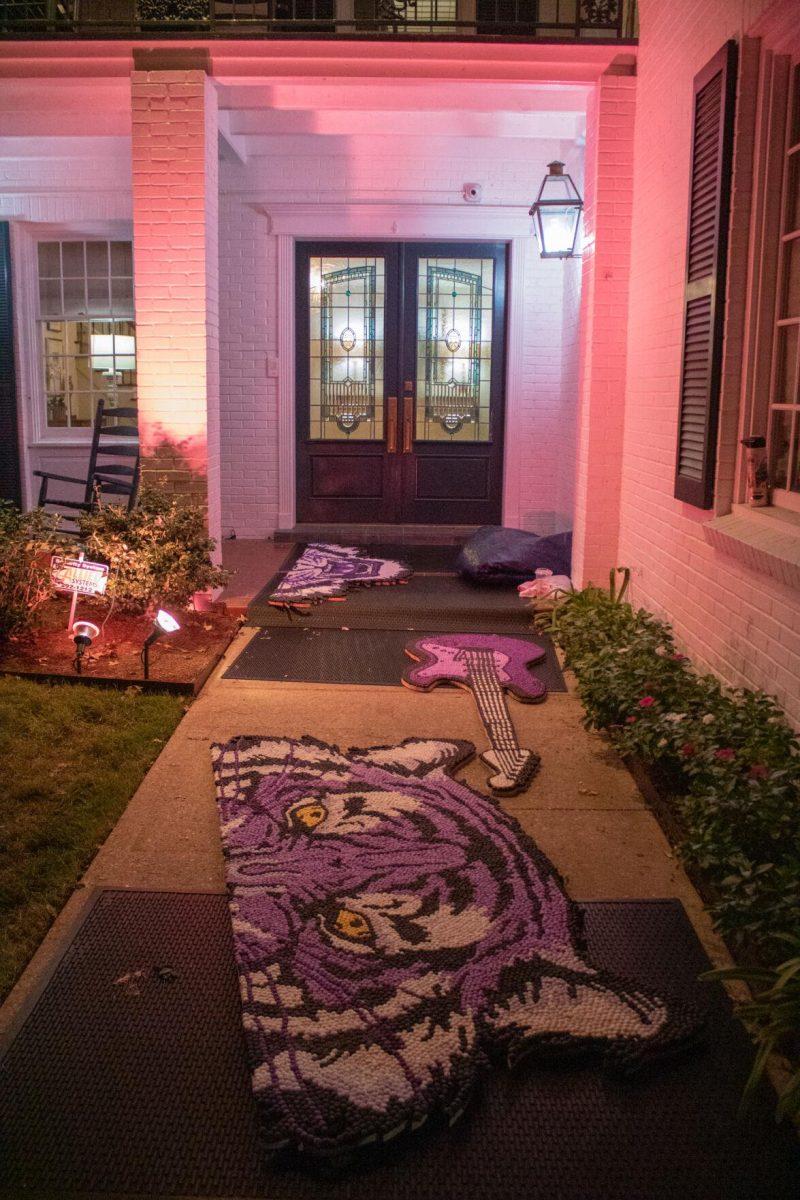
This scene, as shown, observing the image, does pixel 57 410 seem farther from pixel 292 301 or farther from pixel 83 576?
pixel 83 576

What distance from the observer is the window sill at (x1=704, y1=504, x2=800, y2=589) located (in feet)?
10.4

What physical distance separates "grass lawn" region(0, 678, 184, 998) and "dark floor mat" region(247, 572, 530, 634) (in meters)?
1.51

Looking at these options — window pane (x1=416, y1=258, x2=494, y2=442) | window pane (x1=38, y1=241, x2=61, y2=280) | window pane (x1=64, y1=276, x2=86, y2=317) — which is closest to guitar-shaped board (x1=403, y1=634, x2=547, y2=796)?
window pane (x1=416, y1=258, x2=494, y2=442)

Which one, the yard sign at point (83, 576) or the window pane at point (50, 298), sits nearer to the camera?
the yard sign at point (83, 576)

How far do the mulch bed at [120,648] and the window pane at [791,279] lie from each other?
2.97 metres

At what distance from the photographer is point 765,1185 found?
78.0 inches

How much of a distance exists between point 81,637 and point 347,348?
4498 mm

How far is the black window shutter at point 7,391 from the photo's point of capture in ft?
28.7

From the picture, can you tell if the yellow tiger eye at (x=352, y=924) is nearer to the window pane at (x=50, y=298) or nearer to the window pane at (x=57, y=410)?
the window pane at (x=57, y=410)

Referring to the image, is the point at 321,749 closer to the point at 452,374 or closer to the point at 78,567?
the point at 78,567

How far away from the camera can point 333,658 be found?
5387 mm

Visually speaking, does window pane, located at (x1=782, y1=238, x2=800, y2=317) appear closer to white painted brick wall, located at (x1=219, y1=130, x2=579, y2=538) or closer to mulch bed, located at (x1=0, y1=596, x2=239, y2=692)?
mulch bed, located at (x1=0, y1=596, x2=239, y2=692)

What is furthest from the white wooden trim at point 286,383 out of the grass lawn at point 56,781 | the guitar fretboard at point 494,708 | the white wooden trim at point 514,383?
the grass lawn at point 56,781

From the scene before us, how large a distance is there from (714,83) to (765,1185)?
12.2 feet
